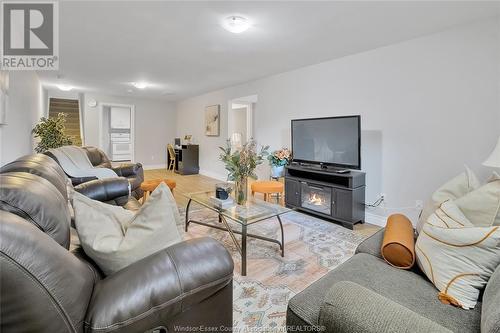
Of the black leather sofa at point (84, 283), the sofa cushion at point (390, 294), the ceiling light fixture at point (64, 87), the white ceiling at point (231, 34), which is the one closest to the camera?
the black leather sofa at point (84, 283)

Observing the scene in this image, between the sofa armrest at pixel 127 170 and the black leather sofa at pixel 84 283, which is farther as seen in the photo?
the sofa armrest at pixel 127 170

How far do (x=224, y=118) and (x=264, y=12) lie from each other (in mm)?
3878

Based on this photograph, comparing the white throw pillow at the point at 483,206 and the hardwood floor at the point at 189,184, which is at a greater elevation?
the white throw pillow at the point at 483,206

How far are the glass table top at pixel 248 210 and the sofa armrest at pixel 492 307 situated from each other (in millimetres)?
1457

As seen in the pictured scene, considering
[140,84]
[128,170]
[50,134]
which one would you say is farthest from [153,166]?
[128,170]

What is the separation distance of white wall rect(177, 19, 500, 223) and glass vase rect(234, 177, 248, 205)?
6.09ft

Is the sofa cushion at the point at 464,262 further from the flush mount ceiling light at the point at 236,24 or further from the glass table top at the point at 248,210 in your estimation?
the flush mount ceiling light at the point at 236,24

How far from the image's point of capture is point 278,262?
2295 millimetres

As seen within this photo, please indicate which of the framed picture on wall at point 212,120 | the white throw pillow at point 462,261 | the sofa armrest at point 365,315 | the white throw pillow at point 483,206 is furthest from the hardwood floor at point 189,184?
the sofa armrest at point 365,315

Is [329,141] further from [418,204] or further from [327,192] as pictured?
[418,204]

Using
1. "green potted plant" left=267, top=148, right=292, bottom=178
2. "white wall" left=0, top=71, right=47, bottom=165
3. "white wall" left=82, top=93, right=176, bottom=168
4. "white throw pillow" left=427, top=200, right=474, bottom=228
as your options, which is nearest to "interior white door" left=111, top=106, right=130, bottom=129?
"white wall" left=82, top=93, right=176, bottom=168

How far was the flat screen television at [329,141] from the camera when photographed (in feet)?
10.3

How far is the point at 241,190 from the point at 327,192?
1401 millimetres

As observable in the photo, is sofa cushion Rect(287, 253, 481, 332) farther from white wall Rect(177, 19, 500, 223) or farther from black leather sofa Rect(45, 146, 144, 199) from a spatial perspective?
black leather sofa Rect(45, 146, 144, 199)
